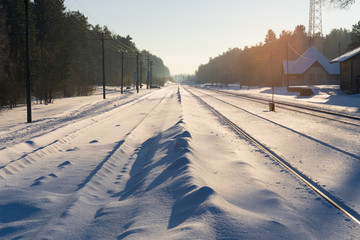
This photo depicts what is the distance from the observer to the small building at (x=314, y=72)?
68.1 meters

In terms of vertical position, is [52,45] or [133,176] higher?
[52,45]

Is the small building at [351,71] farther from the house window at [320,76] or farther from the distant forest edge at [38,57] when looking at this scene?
the house window at [320,76]

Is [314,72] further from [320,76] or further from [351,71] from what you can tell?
[351,71]

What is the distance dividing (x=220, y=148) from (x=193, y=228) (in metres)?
5.36

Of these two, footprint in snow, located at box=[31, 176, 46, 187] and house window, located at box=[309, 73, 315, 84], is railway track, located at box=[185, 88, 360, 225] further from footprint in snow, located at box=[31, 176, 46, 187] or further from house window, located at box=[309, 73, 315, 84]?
house window, located at box=[309, 73, 315, 84]

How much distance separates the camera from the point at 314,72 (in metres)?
69.1

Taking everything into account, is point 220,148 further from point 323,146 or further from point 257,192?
point 257,192

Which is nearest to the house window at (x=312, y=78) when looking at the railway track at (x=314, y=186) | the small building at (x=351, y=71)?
the small building at (x=351, y=71)

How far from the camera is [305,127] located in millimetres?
12844

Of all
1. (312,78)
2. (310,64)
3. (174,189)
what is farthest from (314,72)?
(174,189)

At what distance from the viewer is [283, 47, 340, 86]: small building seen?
223 ft

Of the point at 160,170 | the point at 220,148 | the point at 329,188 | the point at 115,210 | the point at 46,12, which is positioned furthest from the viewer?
the point at 46,12

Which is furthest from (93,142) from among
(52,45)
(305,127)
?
(52,45)

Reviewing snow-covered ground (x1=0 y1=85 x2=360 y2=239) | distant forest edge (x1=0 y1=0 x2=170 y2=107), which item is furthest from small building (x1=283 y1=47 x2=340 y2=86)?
snow-covered ground (x1=0 y1=85 x2=360 y2=239)
